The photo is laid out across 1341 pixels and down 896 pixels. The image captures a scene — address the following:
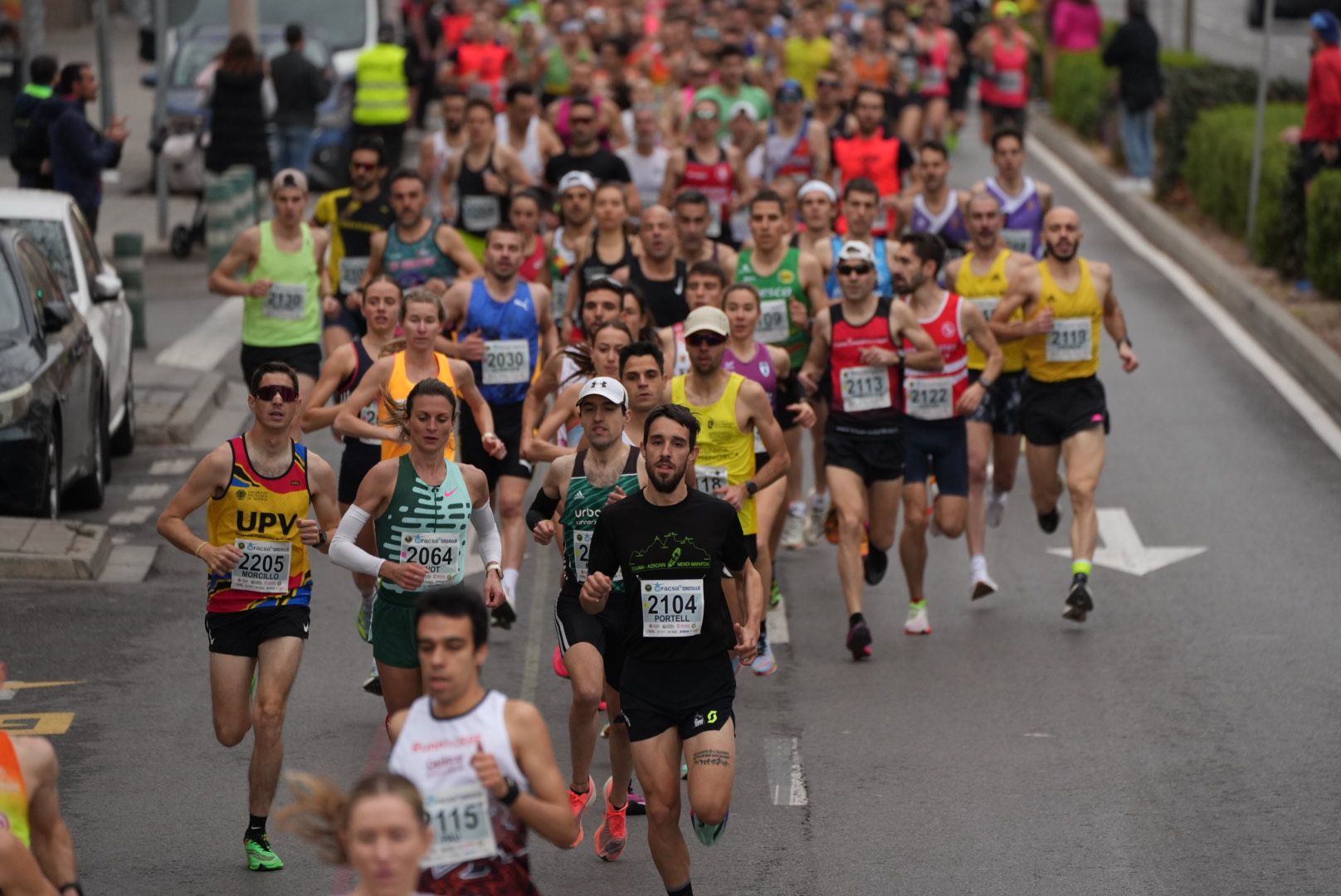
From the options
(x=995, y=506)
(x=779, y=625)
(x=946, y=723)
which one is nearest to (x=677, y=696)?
(x=946, y=723)

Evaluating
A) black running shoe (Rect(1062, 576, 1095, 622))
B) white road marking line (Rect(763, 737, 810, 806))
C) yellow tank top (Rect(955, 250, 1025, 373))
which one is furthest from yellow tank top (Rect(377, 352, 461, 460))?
yellow tank top (Rect(955, 250, 1025, 373))

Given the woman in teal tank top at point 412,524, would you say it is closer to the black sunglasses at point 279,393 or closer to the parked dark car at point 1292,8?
the black sunglasses at point 279,393

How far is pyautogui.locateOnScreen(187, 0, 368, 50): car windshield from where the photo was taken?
97.6ft

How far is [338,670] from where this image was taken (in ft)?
37.0

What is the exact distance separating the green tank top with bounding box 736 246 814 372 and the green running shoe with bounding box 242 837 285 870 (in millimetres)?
5333

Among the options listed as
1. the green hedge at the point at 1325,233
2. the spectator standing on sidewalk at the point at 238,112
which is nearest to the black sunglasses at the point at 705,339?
the green hedge at the point at 1325,233

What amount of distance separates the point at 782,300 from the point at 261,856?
5.64 m

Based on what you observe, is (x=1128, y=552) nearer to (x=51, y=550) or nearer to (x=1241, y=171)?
(x=51, y=550)

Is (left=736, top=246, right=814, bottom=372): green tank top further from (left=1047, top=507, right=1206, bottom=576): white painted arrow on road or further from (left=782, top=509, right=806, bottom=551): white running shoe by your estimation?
(left=1047, top=507, right=1206, bottom=576): white painted arrow on road

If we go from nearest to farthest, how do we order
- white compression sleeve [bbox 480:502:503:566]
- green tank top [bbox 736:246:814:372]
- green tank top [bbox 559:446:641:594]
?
1. white compression sleeve [bbox 480:502:503:566]
2. green tank top [bbox 559:446:641:594]
3. green tank top [bbox 736:246:814:372]

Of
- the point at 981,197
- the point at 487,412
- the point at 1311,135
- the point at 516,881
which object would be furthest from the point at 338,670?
the point at 1311,135

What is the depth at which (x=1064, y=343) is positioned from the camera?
12492 millimetres

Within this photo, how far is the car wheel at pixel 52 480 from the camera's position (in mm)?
12977

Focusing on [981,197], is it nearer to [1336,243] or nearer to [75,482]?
[75,482]
